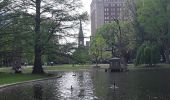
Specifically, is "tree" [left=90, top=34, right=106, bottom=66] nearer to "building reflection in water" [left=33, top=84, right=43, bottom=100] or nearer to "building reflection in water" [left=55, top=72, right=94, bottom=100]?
"building reflection in water" [left=55, top=72, right=94, bottom=100]

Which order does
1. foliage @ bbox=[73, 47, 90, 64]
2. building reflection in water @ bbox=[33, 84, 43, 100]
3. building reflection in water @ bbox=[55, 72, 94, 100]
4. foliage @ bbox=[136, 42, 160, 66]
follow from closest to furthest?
building reflection in water @ bbox=[55, 72, 94, 100] < building reflection in water @ bbox=[33, 84, 43, 100] < foliage @ bbox=[73, 47, 90, 64] < foliage @ bbox=[136, 42, 160, 66]

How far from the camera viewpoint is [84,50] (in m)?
65.8

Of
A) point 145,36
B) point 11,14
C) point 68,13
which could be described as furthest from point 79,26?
point 145,36

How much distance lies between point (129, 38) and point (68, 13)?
2114 inches

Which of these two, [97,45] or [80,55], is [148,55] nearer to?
[80,55]

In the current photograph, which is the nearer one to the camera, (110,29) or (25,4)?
(25,4)

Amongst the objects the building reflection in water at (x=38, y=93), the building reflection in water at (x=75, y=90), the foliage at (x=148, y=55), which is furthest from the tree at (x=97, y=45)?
the building reflection in water at (x=38, y=93)

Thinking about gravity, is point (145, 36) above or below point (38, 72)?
above

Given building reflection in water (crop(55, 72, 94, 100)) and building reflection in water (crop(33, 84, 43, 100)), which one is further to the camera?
building reflection in water (crop(33, 84, 43, 100))

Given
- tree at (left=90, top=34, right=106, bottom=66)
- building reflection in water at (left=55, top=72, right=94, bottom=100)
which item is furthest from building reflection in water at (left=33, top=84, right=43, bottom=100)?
tree at (left=90, top=34, right=106, bottom=66)

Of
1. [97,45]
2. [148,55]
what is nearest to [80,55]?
[148,55]

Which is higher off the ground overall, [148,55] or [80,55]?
[148,55]

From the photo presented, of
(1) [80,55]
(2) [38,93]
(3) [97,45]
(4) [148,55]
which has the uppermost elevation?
(3) [97,45]

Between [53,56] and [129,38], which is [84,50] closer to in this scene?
[53,56]
